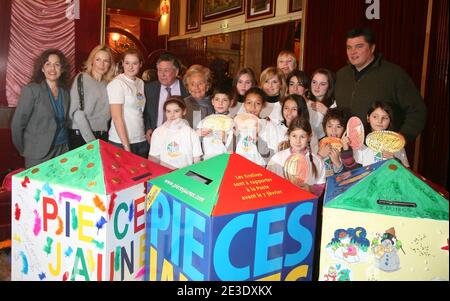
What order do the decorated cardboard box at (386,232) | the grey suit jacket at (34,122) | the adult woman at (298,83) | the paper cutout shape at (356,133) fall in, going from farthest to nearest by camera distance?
the adult woman at (298,83) → the grey suit jacket at (34,122) → the paper cutout shape at (356,133) → the decorated cardboard box at (386,232)

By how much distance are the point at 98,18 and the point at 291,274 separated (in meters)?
2.21

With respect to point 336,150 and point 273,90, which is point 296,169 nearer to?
point 336,150

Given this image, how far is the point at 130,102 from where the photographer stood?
2.32 meters

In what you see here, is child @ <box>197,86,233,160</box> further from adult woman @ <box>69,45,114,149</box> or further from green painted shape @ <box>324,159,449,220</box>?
green painted shape @ <box>324,159,449,220</box>

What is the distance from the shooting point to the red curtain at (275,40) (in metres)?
3.07

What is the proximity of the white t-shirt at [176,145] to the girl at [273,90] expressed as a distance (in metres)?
0.44

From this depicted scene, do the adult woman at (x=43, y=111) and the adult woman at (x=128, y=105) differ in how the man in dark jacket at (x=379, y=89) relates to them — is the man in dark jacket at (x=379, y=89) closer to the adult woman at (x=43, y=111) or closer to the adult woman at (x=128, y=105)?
the adult woman at (x=128, y=105)

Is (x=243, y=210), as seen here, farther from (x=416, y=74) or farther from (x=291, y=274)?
(x=416, y=74)

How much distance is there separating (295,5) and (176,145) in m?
1.60

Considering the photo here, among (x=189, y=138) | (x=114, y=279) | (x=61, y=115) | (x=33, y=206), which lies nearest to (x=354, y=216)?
(x=114, y=279)

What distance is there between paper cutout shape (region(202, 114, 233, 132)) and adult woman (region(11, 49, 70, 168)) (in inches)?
31.7

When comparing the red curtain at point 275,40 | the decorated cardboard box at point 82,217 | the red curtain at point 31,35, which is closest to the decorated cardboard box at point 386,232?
the decorated cardboard box at point 82,217

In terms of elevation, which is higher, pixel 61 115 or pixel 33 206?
pixel 61 115
